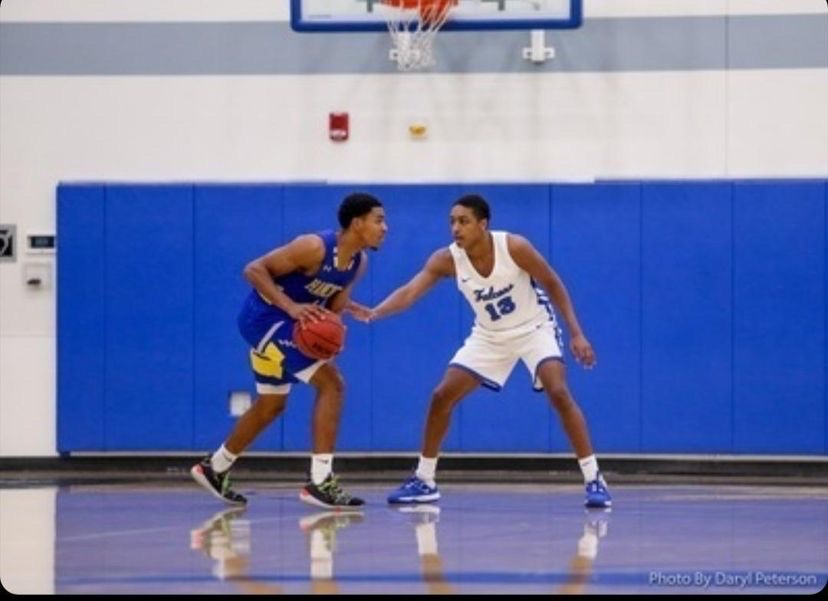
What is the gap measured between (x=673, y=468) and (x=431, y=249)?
100 inches

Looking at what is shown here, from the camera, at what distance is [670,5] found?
14.1 m

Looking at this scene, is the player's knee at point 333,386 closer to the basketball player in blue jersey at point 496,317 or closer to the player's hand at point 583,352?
the basketball player in blue jersey at point 496,317

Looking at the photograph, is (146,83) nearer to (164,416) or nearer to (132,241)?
(132,241)

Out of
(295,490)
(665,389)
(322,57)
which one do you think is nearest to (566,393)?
(295,490)

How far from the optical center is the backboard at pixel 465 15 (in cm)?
1276

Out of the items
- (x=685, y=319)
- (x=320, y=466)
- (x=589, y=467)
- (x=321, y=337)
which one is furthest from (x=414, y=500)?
(x=685, y=319)

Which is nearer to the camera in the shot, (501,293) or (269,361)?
(269,361)

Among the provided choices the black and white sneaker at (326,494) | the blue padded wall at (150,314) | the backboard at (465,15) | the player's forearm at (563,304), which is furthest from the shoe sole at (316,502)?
the blue padded wall at (150,314)

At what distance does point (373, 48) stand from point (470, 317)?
2240mm

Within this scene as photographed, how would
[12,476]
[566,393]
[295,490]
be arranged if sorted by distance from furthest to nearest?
[12,476] → [295,490] → [566,393]

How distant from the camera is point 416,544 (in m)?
8.18

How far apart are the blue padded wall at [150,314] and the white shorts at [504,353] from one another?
4617 mm

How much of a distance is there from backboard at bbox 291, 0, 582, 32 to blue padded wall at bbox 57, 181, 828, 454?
1701mm

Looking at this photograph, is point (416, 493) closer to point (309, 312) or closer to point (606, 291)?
point (309, 312)
